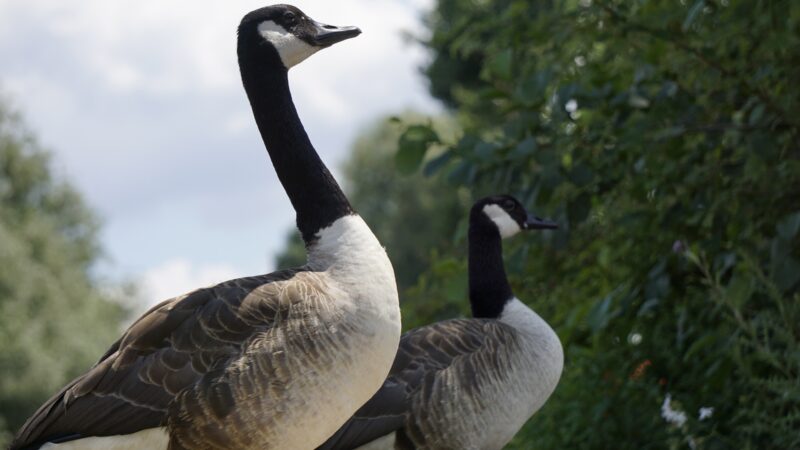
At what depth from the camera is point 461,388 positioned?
22.1 feet

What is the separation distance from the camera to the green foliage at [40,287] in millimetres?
34750

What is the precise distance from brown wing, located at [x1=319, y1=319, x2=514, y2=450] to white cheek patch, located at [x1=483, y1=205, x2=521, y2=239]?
1.32 meters

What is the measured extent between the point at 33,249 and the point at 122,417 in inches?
1521

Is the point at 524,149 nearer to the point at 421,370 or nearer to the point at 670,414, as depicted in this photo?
the point at 421,370

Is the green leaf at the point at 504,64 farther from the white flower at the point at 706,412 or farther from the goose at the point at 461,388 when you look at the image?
the white flower at the point at 706,412

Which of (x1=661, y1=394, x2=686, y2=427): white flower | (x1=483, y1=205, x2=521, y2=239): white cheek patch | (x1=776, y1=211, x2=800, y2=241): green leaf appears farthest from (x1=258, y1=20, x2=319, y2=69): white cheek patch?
(x1=661, y1=394, x2=686, y2=427): white flower

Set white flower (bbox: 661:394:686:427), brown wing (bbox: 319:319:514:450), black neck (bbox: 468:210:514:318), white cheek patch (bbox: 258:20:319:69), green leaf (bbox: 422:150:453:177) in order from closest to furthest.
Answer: white cheek patch (bbox: 258:20:319:69) < brown wing (bbox: 319:319:514:450) < green leaf (bbox: 422:150:453:177) < white flower (bbox: 661:394:686:427) < black neck (bbox: 468:210:514:318)

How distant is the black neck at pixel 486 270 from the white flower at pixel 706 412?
1390 millimetres

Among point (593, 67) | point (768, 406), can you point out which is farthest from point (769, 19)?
point (768, 406)

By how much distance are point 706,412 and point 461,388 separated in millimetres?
1814

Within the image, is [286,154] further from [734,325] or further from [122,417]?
[734,325]

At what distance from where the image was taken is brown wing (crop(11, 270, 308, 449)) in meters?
4.82

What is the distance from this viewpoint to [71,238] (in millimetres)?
48094

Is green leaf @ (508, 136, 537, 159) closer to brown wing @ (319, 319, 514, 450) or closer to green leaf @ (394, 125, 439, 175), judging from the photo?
green leaf @ (394, 125, 439, 175)
